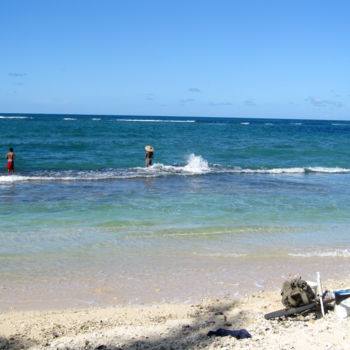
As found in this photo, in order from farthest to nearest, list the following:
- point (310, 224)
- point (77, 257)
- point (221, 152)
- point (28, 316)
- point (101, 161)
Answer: point (221, 152) < point (101, 161) < point (310, 224) < point (77, 257) < point (28, 316)

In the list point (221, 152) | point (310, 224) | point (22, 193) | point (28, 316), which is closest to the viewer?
point (28, 316)

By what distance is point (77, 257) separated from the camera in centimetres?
834

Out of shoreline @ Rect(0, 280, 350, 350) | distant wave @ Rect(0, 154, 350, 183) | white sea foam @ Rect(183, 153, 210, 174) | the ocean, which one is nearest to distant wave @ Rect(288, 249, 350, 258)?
the ocean

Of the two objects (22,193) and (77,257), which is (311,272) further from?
(22,193)

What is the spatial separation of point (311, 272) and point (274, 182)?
11.6 meters

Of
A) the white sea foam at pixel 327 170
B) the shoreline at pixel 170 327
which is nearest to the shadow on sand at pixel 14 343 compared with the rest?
the shoreline at pixel 170 327

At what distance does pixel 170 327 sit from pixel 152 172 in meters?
15.8

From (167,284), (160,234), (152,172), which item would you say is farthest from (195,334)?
(152,172)

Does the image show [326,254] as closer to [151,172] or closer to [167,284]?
[167,284]

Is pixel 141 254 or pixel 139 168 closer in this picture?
pixel 141 254

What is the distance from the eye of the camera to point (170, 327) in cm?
559

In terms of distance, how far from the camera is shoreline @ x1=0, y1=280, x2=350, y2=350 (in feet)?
16.6

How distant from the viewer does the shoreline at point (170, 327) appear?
507cm

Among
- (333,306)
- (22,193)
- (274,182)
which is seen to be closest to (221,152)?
(274,182)
